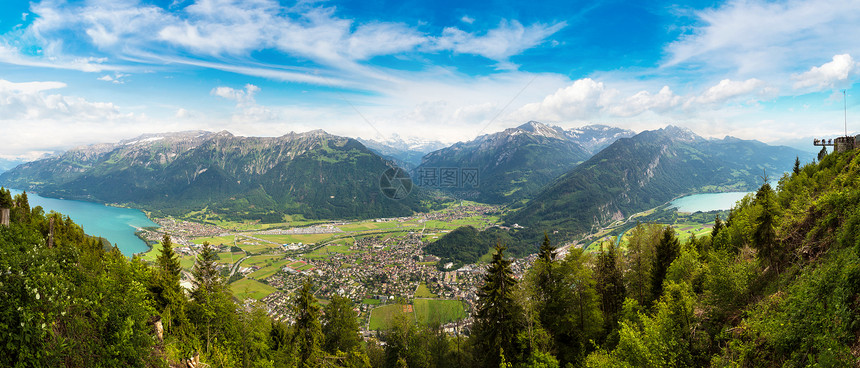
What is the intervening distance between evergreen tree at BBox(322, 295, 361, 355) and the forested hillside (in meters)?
0.10

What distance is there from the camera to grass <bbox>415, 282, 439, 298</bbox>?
71.6 m

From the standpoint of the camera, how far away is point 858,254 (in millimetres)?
9242

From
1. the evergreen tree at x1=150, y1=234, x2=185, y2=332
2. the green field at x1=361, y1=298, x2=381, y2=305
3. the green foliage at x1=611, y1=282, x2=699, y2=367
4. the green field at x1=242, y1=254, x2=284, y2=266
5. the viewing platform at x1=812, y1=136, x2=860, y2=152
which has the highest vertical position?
the viewing platform at x1=812, y1=136, x2=860, y2=152

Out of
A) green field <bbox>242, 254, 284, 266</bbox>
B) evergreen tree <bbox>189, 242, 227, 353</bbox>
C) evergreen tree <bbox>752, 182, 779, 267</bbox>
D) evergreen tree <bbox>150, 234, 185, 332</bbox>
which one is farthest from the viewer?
green field <bbox>242, 254, 284, 266</bbox>

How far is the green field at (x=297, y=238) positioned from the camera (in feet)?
423

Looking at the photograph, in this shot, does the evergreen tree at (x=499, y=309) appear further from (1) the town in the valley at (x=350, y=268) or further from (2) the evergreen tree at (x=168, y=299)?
(2) the evergreen tree at (x=168, y=299)

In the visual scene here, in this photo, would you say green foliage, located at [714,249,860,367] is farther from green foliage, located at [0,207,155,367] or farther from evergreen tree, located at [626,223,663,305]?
green foliage, located at [0,207,155,367]

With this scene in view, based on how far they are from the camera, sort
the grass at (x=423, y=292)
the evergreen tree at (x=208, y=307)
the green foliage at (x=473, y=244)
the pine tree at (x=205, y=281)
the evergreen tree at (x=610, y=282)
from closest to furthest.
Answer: the evergreen tree at (x=208, y=307), the pine tree at (x=205, y=281), the evergreen tree at (x=610, y=282), the grass at (x=423, y=292), the green foliage at (x=473, y=244)

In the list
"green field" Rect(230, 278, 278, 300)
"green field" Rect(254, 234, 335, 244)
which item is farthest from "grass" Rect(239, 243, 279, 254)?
"green field" Rect(230, 278, 278, 300)

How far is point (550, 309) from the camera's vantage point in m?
20.6

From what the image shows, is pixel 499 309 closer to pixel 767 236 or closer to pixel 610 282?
pixel 610 282

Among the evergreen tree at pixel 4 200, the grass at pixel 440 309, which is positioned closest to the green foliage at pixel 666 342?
the evergreen tree at pixel 4 200

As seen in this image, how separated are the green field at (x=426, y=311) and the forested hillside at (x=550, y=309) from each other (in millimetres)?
29036

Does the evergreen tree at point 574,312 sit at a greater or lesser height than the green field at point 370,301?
greater
